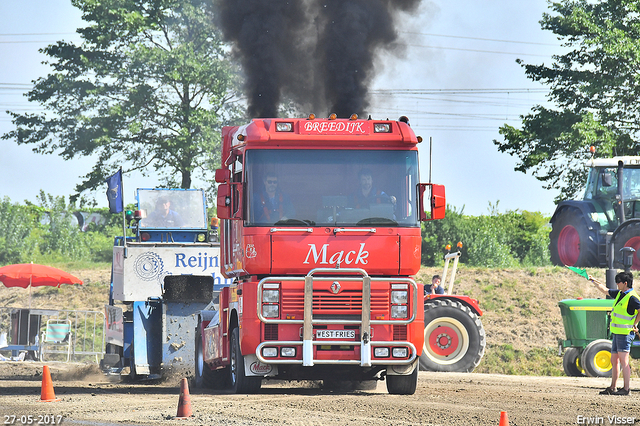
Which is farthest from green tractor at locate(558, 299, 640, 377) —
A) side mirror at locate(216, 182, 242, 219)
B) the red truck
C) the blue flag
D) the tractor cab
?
the blue flag

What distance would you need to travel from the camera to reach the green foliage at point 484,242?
36.9m

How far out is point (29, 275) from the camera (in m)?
24.9

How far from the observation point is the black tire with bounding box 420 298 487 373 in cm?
1778

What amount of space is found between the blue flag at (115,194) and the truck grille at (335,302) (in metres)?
7.67

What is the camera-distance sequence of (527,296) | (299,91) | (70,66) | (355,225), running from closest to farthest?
(355,225) < (299,91) < (527,296) < (70,66)

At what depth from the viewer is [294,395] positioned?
483 inches

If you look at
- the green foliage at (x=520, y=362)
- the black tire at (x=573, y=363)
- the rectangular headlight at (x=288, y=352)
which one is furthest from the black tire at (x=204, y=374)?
the green foliage at (x=520, y=362)

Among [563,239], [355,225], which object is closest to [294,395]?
[355,225]

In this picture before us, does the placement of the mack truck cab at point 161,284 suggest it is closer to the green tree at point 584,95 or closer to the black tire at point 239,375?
the black tire at point 239,375

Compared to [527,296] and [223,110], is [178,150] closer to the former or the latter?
[223,110]

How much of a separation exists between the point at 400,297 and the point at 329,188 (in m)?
1.64

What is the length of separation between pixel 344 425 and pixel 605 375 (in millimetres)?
9804

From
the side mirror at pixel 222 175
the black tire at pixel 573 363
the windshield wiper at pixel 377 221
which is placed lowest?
the black tire at pixel 573 363

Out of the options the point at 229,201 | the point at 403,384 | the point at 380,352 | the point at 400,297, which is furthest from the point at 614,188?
the point at 229,201
